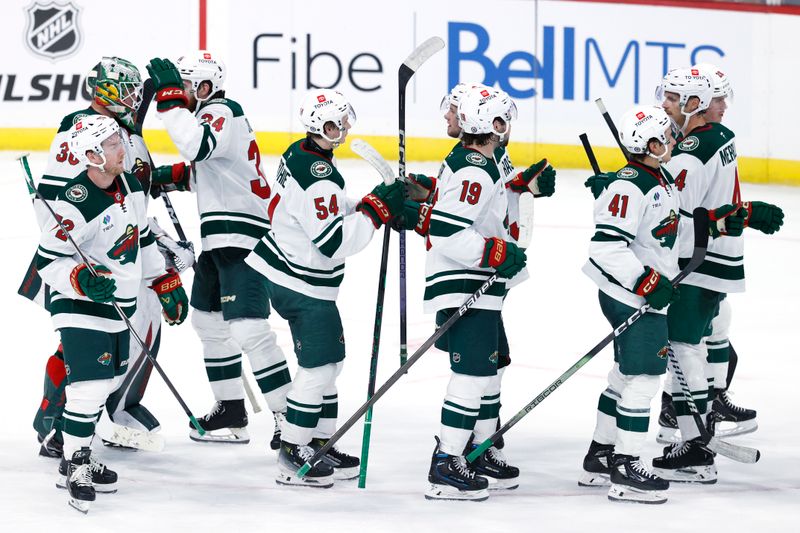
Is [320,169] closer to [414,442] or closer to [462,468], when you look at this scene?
[462,468]

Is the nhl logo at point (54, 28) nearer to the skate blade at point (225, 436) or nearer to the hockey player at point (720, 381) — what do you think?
the skate blade at point (225, 436)

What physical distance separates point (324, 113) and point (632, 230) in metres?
1.04

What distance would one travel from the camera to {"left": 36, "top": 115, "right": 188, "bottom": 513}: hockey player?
4.19 m

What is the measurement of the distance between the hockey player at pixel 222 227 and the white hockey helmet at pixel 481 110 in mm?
970

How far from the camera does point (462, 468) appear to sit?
4371 mm

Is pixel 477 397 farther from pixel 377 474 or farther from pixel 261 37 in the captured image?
pixel 261 37

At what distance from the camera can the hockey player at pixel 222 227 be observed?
482cm

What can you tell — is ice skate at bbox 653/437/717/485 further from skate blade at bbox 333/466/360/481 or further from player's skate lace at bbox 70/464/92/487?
player's skate lace at bbox 70/464/92/487

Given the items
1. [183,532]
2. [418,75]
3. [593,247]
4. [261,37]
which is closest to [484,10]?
[418,75]

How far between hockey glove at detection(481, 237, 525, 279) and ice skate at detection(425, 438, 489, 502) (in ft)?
2.03

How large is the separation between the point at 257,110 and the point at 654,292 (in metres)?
6.90

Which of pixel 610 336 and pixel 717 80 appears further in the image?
pixel 717 80

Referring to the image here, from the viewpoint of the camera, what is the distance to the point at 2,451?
15.8 ft

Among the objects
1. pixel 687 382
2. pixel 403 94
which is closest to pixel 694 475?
pixel 687 382
